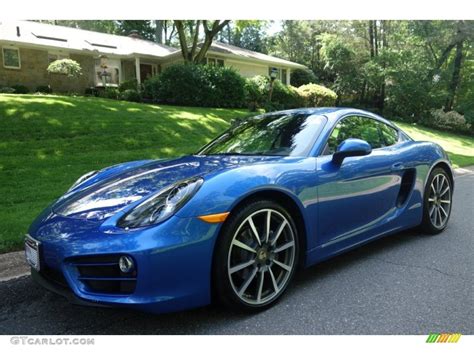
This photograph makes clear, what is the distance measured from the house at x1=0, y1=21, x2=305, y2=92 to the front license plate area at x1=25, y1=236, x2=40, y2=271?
20.0 meters

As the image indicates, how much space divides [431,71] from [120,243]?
2736 centimetres

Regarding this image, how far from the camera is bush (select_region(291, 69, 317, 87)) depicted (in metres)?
31.5

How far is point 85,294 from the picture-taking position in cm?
230

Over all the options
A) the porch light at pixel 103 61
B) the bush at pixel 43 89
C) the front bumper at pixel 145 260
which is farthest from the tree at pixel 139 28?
the front bumper at pixel 145 260

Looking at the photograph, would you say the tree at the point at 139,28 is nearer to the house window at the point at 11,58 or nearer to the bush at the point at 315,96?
the house window at the point at 11,58

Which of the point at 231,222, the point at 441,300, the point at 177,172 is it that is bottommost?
the point at 441,300

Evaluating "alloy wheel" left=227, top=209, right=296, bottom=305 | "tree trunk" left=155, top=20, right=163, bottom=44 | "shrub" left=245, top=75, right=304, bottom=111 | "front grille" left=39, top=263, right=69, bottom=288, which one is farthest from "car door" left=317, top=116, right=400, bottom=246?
"tree trunk" left=155, top=20, right=163, bottom=44

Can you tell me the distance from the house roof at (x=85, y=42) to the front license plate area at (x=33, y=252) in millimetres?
21482

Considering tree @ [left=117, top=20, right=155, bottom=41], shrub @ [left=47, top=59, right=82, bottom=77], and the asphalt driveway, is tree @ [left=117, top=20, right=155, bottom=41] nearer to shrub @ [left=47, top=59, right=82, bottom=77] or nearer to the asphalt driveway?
shrub @ [left=47, top=59, right=82, bottom=77]

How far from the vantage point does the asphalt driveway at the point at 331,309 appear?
8.32 feet

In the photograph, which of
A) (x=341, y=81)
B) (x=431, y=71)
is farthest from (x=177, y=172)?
(x=341, y=81)

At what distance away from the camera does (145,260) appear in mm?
2230

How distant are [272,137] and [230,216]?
1.23m

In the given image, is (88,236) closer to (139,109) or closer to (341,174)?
(341,174)
